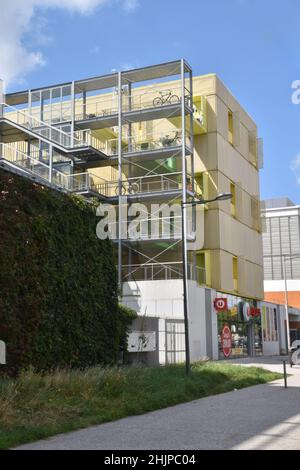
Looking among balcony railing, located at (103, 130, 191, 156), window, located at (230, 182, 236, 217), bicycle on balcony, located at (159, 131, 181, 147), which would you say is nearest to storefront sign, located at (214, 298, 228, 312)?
window, located at (230, 182, 236, 217)

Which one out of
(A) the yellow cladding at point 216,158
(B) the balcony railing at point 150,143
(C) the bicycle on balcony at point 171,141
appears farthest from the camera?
(A) the yellow cladding at point 216,158

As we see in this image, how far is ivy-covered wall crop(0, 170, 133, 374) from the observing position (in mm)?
15695

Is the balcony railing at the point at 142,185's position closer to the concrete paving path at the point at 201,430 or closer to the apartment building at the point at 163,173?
the apartment building at the point at 163,173

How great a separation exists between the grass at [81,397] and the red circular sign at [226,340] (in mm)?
19102

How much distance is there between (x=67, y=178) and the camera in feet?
121

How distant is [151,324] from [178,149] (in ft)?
42.5

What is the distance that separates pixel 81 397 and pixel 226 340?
2607 cm

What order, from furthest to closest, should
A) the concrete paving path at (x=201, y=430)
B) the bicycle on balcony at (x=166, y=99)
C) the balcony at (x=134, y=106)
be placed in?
1. the bicycle on balcony at (x=166, y=99)
2. the balcony at (x=134, y=106)
3. the concrete paving path at (x=201, y=430)

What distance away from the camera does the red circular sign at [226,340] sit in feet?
122

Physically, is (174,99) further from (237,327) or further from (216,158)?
(237,327)

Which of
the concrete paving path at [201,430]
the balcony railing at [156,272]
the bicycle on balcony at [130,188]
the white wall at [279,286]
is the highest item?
the bicycle on balcony at [130,188]

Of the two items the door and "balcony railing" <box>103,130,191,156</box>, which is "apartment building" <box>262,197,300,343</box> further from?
the door

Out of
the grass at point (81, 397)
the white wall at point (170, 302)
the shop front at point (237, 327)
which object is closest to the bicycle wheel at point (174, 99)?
the white wall at point (170, 302)

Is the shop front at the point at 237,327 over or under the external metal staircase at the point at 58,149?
under
